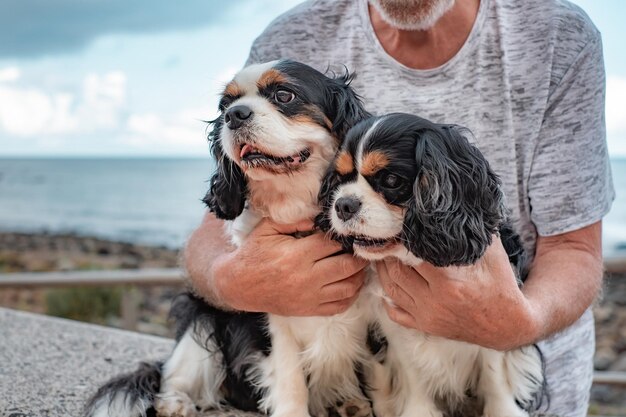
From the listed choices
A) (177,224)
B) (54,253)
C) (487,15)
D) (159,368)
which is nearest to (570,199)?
(487,15)

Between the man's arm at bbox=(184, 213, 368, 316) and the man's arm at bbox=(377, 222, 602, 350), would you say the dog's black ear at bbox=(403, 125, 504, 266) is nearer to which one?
the man's arm at bbox=(377, 222, 602, 350)

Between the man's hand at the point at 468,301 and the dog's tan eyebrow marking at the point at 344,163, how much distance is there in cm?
24

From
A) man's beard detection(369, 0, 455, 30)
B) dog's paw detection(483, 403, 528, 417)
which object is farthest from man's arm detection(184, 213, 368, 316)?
man's beard detection(369, 0, 455, 30)

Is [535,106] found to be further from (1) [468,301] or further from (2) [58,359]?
(2) [58,359]

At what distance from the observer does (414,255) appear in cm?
163

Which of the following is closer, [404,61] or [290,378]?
[290,378]

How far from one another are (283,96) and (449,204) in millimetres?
490

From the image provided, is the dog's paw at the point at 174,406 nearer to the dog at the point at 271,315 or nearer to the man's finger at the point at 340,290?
the dog at the point at 271,315

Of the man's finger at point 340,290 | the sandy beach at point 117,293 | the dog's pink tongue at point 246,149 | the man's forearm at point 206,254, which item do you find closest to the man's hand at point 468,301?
the man's finger at point 340,290

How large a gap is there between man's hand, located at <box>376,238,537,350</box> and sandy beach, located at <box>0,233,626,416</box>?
654 millimetres

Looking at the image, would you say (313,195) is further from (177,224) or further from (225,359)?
(177,224)

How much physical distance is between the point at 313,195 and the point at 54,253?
1555 cm

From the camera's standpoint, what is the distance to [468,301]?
1628mm

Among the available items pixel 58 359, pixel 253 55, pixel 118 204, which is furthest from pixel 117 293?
pixel 118 204
